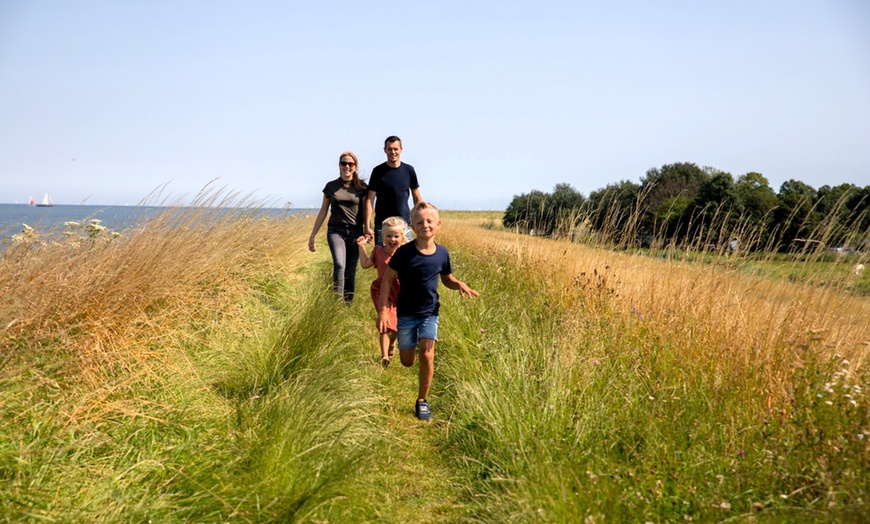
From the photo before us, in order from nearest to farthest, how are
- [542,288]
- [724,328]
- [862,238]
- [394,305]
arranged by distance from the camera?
[724,328] < [862,238] < [394,305] < [542,288]

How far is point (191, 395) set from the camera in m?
3.87

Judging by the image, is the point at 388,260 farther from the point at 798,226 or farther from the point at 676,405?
the point at 798,226

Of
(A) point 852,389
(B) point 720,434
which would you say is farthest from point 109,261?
(A) point 852,389

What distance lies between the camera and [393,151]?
6.79 meters

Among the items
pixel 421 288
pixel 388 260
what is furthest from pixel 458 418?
pixel 388 260

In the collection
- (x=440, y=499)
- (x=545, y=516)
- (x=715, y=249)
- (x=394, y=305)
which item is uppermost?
(x=715, y=249)

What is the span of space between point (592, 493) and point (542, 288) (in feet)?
14.8

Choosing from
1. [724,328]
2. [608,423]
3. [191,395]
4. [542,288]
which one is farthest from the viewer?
[542,288]

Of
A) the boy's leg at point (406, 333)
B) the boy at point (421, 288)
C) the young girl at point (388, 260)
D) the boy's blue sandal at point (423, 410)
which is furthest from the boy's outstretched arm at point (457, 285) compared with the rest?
the boy's blue sandal at point (423, 410)

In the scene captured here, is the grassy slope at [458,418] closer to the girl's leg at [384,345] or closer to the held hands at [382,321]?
the girl's leg at [384,345]

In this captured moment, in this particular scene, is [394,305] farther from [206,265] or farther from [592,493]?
[592,493]

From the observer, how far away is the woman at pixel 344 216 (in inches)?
289

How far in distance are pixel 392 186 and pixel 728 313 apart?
12.3 feet

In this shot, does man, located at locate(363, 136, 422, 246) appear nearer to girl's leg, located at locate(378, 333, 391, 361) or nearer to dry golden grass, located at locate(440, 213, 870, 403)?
girl's leg, located at locate(378, 333, 391, 361)
